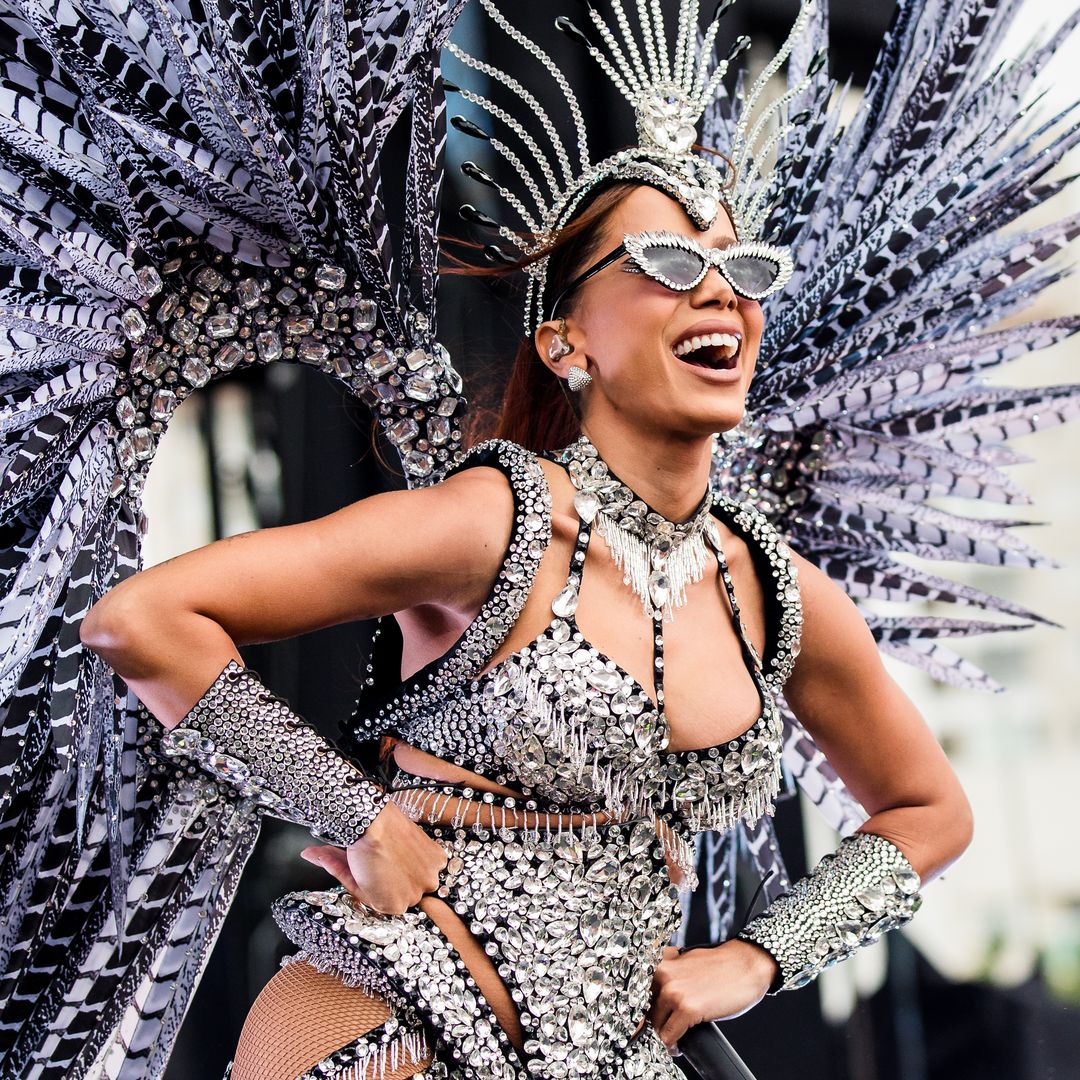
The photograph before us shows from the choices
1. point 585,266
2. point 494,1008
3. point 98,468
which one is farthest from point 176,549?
point 494,1008

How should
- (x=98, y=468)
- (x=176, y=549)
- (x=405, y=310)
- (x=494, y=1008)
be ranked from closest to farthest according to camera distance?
(x=494, y=1008) → (x=98, y=468) → (x=405, y=310) → (x=176, y=549)

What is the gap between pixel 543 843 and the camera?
1.47 m

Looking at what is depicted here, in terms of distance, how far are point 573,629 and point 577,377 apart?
31 cm

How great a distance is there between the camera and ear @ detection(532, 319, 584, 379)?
163 centimetres

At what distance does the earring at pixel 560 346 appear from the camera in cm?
163

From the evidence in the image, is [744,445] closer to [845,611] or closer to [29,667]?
[845,611]

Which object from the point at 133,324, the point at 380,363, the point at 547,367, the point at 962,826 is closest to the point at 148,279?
the point at 133,324

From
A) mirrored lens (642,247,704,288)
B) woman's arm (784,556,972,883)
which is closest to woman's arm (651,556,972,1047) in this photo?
woman's arm (784,556,972,883)

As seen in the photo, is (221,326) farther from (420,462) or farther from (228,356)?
(420,462)

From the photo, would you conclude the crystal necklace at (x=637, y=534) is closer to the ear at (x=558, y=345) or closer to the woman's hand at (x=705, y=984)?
the ear at (x=558, y=345)

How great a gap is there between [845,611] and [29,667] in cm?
94

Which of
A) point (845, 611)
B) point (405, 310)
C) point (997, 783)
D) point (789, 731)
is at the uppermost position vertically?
point (405, 310)

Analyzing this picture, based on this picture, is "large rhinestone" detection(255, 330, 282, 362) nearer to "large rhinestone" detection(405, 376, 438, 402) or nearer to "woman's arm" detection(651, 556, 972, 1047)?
"large rhinestone" detection(405, 376, 438, 402)

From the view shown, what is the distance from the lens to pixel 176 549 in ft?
6.64
